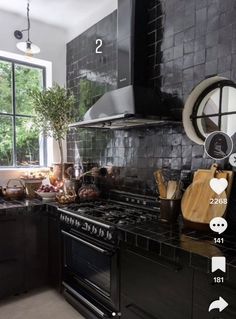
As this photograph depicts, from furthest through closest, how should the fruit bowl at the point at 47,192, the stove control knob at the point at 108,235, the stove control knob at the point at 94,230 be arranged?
the fruit bowl at the point at 47,192, the stove control knob at the point at 94,230, the stove control knob at the point at 108,235

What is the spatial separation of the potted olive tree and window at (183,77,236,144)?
1568 millimetres

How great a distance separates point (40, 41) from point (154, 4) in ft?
5.51

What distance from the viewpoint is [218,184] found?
1743mm

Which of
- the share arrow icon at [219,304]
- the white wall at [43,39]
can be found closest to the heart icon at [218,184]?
the share arrow icon at [219,304]

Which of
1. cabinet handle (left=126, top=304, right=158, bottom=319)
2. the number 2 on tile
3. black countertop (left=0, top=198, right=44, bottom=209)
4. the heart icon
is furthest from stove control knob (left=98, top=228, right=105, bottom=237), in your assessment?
the number 2 on tile

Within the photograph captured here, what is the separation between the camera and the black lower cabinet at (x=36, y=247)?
2.51 meters

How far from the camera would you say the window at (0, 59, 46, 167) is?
327cm

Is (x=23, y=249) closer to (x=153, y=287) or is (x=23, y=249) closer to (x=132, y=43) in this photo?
(x=153, y=287)

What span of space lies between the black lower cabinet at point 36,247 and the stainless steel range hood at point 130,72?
1032 millimetres

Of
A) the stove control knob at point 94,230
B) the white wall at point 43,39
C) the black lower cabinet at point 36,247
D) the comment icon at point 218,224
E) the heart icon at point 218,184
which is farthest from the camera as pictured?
the white wall at point 43,39

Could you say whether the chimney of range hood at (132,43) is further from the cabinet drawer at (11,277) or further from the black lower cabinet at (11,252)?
the cabinet drawer at (11,277)

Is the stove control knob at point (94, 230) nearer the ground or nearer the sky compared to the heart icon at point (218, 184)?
nearer the ground

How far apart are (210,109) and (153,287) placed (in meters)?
1.31

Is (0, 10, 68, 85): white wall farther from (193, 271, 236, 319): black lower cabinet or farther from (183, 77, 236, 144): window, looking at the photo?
(193, 271, 236, 319): black lower cabinet
